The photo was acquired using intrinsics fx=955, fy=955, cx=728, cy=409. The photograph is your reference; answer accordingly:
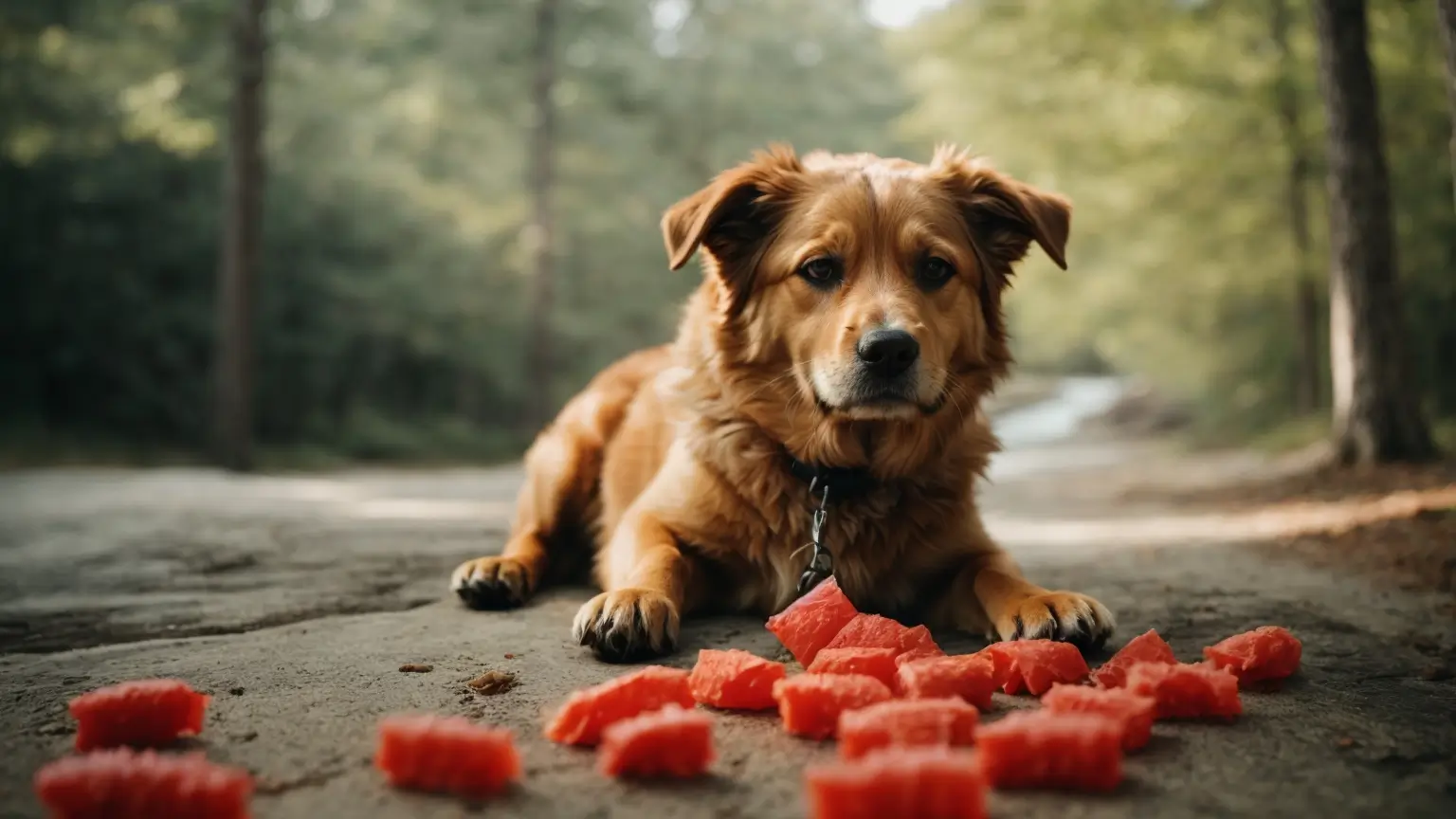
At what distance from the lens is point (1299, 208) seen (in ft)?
33.8

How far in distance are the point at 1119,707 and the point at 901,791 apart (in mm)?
656

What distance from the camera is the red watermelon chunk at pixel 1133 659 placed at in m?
2.15

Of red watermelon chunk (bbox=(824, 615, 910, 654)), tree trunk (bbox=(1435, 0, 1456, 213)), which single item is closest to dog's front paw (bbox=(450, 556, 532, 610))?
red watermelon chunk (bbox=(824, 615, 910, 654))

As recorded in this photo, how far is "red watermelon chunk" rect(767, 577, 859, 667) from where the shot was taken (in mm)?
2447

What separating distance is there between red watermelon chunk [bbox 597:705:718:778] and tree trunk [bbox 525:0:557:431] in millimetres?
14764

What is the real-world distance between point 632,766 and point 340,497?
22.7 feet

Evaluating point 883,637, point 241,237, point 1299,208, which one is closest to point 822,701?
point 883,637

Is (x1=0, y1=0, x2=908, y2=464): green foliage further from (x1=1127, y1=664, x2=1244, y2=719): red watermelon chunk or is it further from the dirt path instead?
(x1=1127, y1=664, x2=1244, y2=719): red watermelon chunk

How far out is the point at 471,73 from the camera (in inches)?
664

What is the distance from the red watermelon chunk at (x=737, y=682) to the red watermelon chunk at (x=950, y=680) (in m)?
→ 0.28

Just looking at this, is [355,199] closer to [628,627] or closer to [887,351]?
[887,351]

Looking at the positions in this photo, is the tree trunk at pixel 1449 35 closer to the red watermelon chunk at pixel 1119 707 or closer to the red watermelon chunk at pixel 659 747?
the red watermelon chunk at pixel 1119 707

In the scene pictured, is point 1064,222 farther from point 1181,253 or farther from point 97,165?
point 97,165

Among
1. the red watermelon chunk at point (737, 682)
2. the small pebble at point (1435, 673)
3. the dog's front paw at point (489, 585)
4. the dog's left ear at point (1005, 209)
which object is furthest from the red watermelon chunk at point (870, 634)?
the dog's left ear at point (1005, 209)
